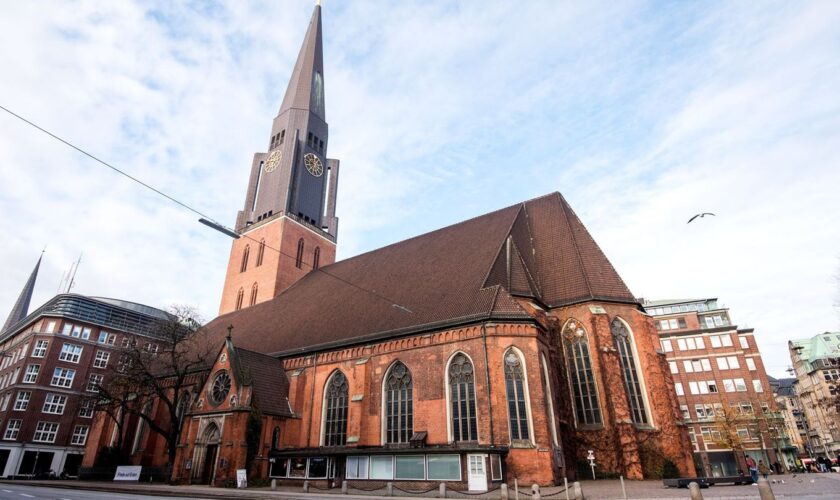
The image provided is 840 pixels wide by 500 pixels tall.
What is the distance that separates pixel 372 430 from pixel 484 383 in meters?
6.27

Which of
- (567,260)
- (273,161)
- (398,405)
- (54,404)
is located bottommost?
(398,405)

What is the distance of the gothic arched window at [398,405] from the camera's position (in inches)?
859

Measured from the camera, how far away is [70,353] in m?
48.6

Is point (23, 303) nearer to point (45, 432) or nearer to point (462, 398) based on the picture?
point (45, 432)

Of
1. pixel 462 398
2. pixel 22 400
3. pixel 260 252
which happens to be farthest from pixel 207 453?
pixel 22 400

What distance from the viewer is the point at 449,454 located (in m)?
18.2

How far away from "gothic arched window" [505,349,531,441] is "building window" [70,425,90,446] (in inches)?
1869

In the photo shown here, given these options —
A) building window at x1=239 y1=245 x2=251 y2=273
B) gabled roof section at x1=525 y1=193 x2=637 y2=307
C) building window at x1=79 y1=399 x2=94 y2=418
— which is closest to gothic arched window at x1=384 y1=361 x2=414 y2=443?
gabled roof section at x1=525 y1=193 x2=637 y2=307

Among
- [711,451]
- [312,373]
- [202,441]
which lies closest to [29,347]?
[202,441]

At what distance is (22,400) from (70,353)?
5605 mm

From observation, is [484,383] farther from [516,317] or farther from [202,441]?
[202,441]

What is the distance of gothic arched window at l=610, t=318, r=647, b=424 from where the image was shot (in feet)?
71.3

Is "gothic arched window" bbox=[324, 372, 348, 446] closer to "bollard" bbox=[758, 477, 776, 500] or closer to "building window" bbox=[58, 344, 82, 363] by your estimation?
"bollard" bbox=[758, 477, 776, 500]

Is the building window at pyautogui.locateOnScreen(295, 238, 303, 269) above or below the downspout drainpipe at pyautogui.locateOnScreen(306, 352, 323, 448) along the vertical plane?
above
